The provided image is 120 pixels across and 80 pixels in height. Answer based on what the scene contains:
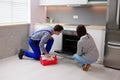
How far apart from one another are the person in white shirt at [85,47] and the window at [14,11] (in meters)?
1.84

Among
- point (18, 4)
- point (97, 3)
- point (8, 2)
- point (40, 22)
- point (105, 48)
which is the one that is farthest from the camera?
point (40, 22)

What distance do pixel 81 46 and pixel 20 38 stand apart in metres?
1.85

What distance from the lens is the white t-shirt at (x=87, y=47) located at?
3.24 metres

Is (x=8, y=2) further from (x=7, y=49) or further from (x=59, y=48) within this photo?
(x=59, y=48)

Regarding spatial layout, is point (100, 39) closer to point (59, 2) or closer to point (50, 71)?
point (50, 71)

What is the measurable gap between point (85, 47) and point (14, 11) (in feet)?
6.94

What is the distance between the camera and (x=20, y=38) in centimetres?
442

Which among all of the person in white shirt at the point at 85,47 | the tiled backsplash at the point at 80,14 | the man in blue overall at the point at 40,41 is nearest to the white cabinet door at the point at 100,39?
the person in white shirt at the point at 85,47

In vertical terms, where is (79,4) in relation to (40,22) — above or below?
above

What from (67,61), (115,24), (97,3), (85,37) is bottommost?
(67,61)

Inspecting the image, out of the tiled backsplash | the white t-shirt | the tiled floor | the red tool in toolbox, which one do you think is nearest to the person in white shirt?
the white t-shirt

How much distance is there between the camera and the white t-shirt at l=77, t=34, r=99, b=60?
3.24 m

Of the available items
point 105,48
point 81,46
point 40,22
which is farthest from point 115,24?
point 40,22

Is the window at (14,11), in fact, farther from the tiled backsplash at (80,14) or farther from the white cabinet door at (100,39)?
the white cabinet door at (100,39)
